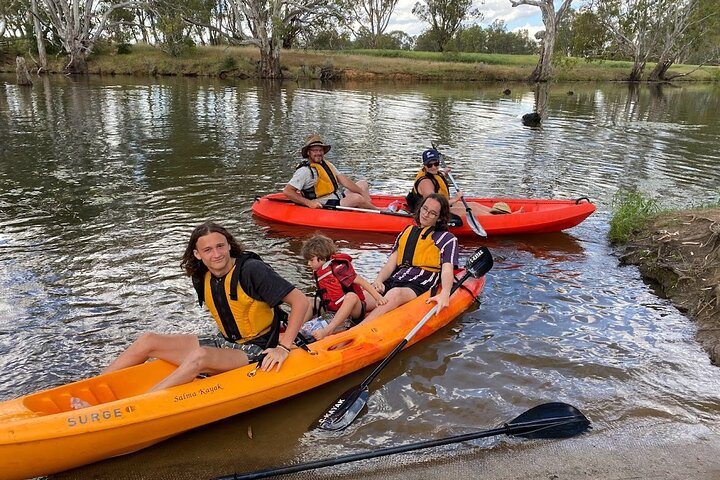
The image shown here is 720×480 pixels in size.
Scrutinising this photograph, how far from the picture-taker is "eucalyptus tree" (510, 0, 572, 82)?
35531 mm

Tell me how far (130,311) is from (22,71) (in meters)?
24.4

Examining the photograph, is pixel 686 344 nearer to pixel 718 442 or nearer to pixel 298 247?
pixel 718 442

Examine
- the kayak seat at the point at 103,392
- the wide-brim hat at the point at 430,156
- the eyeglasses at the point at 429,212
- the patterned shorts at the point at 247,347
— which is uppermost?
the wide-brim hat at the point at 430,156

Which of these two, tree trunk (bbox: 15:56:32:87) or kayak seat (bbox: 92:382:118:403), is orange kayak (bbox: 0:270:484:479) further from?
tree trunk (bbox: 15:56:32:87)

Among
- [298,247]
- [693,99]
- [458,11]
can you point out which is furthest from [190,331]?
[458,11]

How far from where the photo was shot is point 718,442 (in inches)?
138

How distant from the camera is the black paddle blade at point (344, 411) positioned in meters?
3.65

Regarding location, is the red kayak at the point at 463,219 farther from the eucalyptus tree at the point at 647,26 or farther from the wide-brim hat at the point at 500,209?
the eucalyptus tree at the point at 647,26

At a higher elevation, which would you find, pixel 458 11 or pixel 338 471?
pixel 458 11

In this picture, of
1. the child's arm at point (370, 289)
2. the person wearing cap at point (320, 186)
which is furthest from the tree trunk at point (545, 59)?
the child's arm at point (370, 289)

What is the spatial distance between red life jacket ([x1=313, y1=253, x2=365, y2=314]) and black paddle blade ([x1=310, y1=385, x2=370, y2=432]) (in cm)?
92

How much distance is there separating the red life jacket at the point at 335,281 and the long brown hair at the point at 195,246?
1045 millimetres

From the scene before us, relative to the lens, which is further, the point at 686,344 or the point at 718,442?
the point at 686,344

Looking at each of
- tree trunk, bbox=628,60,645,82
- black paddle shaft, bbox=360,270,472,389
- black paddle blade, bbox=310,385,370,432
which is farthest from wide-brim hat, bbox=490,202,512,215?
tree trunk, bbox=628,60,645,82
